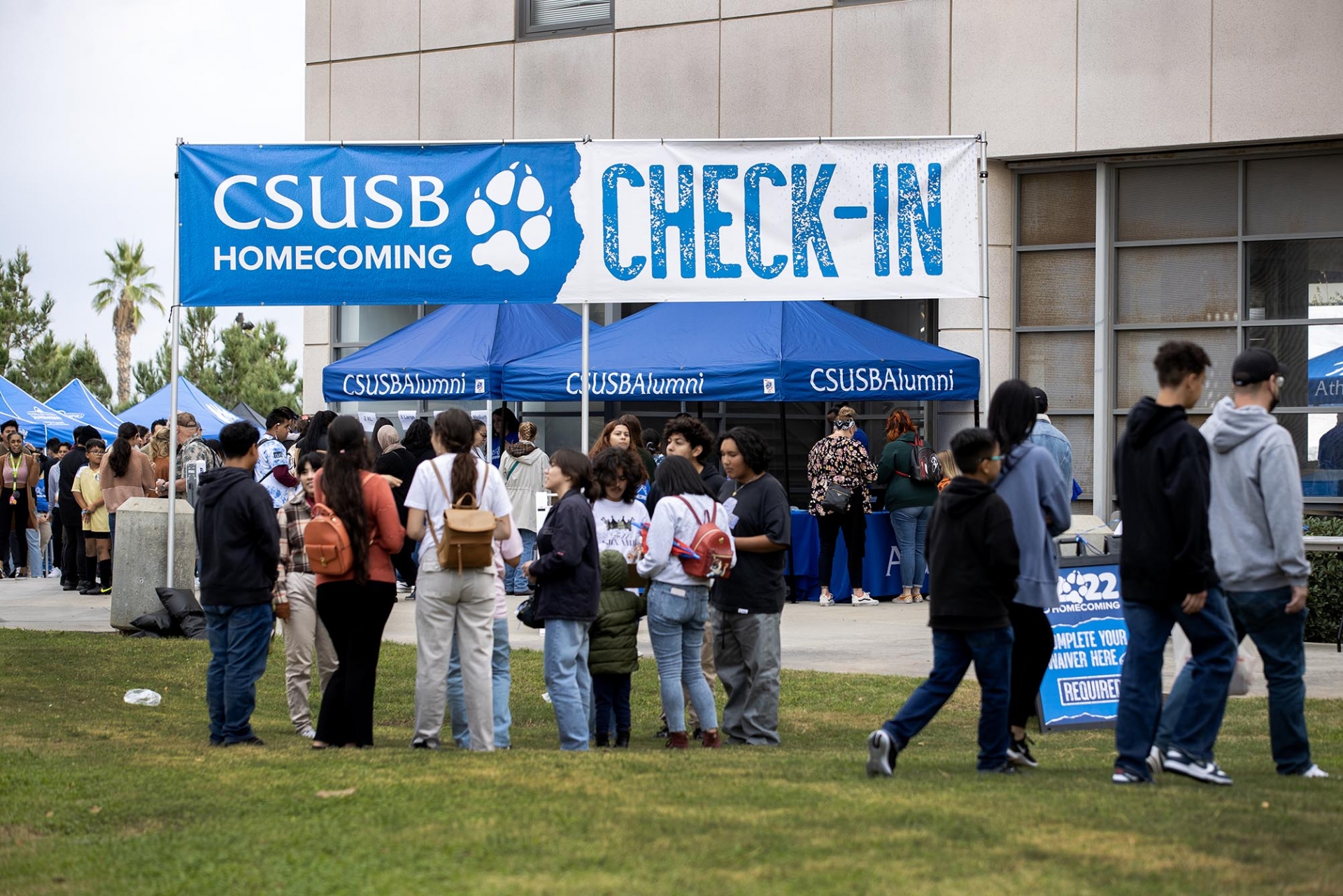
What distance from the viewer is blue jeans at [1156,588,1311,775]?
6.56 meters

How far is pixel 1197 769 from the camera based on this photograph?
6.54 meters

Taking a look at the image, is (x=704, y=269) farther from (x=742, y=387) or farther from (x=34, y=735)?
(x=34, y=735)

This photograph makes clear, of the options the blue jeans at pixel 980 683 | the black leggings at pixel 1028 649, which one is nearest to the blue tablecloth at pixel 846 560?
the black leggings at pixel 1028 649

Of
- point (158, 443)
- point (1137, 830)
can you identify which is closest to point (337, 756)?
Result: point (1137, 830)

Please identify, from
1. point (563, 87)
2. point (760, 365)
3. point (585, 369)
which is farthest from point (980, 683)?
point (563, 87)

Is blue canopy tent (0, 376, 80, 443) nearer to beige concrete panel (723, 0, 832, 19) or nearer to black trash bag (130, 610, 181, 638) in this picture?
beige concrete panel (723, 0, 832, 19)

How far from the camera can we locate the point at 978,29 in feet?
58.3

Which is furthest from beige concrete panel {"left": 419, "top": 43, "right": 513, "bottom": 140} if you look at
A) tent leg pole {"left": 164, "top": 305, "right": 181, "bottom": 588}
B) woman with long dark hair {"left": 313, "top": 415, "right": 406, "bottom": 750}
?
woman with long dark hair {"left": 313, "top": 415, "right": 406, "bottom": 750}

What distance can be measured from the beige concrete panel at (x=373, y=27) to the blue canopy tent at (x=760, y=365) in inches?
258

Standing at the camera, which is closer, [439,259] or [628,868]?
[628,868]

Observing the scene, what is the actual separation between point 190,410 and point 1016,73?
20.7m

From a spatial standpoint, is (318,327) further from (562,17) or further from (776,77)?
(776,77)

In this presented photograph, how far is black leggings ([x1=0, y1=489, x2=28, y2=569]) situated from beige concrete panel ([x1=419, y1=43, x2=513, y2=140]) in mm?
7312

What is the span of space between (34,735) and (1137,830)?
6.39 metres
